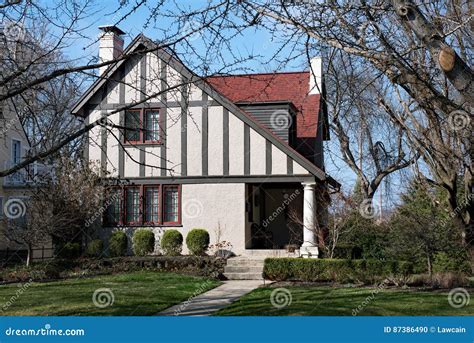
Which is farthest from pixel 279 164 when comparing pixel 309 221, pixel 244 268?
pixel 244 268

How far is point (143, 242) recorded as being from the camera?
66.3 ft

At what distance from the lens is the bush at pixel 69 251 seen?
20459 mm

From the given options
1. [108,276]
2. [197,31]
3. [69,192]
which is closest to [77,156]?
[69,192]

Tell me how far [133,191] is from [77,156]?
9.25 ft

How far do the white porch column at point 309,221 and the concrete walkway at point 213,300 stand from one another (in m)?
3.18

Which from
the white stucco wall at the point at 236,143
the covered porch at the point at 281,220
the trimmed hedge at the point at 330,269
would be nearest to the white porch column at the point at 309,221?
the covered porch at the point at 281,220

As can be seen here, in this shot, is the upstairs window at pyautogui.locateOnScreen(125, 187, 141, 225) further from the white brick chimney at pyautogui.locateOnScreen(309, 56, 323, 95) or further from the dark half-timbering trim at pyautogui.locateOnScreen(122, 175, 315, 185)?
the white brick chimney at pyautogui.locateOnScreen(309, 56, 323, 95)

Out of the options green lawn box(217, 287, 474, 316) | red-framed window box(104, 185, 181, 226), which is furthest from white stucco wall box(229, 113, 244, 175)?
green lawn box(217, 287, 474, 316)

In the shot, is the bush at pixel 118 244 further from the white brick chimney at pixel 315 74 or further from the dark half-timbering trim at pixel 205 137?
the white brick chimney at pixel 315 74

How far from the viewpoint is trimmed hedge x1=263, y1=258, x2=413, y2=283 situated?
15977mm

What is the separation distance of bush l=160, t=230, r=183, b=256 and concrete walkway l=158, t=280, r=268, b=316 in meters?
3.96

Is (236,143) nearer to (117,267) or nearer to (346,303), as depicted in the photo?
(117,267)

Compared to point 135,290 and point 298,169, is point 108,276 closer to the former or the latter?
point 135,290

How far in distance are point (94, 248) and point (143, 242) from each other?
5.78 feet
